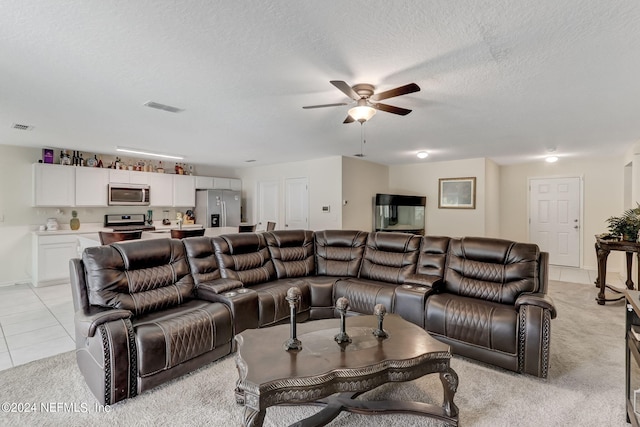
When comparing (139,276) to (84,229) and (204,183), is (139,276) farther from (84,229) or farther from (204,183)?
(204,183)

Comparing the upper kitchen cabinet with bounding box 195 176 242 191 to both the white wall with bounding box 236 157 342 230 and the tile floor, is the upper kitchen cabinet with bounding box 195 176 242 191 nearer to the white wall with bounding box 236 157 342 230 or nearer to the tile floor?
the white wall with bounding box 236 157 342 230

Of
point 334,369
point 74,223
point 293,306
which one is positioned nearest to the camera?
point 334,369

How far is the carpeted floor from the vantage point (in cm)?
194

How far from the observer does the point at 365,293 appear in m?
3.30

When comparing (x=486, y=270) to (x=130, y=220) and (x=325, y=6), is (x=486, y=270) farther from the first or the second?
(x=130, y=220)

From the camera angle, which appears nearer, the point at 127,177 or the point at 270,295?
the point at 270,295

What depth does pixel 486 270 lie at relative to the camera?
3055mm

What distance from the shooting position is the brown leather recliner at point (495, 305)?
2.39 metres

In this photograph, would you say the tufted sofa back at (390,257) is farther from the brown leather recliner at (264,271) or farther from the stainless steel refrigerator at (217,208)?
the stainless steel refrigerator at (217,208)

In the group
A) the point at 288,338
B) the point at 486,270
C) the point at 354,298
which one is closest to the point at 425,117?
the point at 486,270

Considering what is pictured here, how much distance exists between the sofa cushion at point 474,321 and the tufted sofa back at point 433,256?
0.42 m

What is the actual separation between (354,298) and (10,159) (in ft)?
20.2

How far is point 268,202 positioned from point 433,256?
511 centimetres

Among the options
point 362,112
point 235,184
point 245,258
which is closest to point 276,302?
point 245,258
